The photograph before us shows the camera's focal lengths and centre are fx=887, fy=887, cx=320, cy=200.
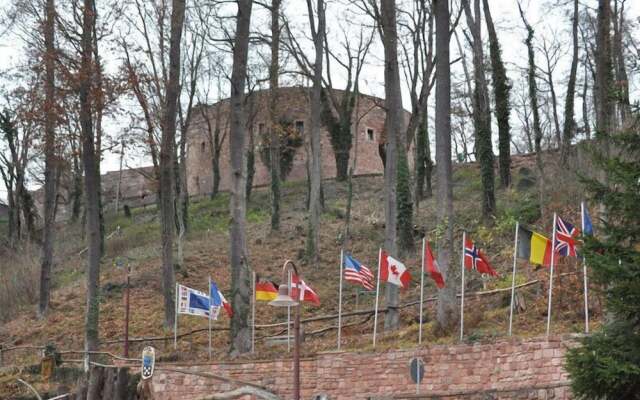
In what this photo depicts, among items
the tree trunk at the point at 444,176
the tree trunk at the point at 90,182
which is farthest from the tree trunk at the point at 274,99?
the tree trunk at the point at 444,176

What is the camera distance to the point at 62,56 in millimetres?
22016

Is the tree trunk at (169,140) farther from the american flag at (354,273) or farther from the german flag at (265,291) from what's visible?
the american flag at (354,273)

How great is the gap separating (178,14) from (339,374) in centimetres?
1173

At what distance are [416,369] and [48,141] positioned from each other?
42.0ft

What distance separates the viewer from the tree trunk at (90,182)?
2061 centimetres

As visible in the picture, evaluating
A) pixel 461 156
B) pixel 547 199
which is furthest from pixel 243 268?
pixel 461 156

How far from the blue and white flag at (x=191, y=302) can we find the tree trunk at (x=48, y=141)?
6768 millimetres

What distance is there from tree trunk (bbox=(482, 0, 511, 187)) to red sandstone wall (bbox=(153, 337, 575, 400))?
16.6 meters

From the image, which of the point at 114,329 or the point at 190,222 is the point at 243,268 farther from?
the point at 190,222

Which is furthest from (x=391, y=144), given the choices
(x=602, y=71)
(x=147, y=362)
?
(x=147, y=362)

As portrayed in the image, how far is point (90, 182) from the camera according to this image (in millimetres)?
21672

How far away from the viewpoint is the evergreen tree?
10.2 metres

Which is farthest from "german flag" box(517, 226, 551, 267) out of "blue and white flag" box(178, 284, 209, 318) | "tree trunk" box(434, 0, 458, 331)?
"blue and white flag" box(178, 284, 209, 318)

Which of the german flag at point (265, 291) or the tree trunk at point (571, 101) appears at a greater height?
the tree trunk at point (571, 101)
